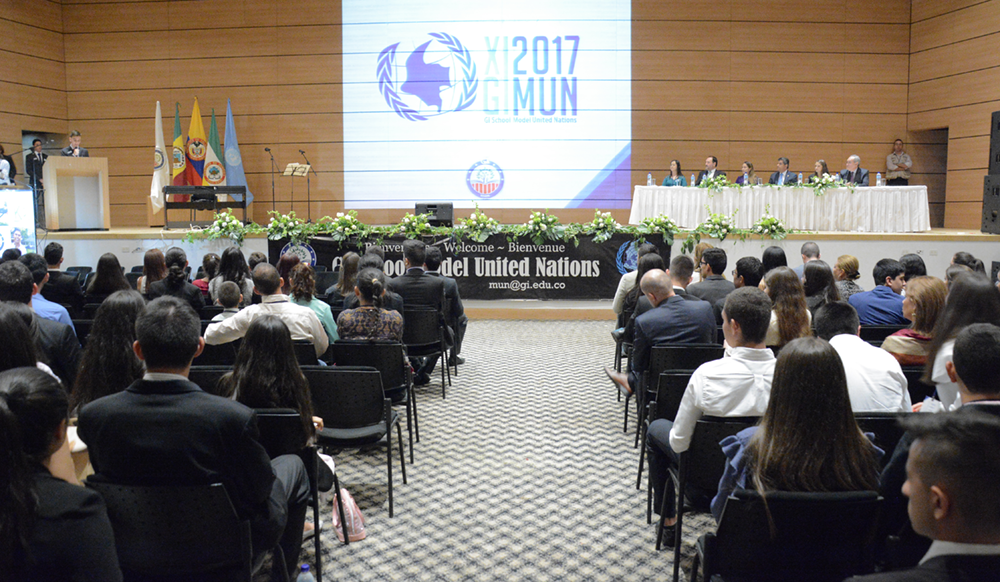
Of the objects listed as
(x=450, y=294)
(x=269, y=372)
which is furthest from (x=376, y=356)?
(x=450, y=294)

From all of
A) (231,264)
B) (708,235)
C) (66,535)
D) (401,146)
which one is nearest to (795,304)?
(66,535)

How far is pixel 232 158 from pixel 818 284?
10.6 meters

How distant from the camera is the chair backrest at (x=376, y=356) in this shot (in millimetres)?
3936

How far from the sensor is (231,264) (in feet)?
17.3

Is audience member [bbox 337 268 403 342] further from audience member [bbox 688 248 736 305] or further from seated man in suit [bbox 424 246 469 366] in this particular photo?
audience member [bbox 688 248 736 305]

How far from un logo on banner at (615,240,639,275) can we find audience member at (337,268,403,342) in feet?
16.1

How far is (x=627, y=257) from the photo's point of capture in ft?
28.5

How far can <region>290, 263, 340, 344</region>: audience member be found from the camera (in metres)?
4.37

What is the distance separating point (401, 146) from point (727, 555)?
10.9 metres

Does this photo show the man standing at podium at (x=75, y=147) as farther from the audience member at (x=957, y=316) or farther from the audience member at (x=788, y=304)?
the audience member at (x=957, y=316)

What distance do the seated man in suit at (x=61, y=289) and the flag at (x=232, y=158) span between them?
6.99 meters

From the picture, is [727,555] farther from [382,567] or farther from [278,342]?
[278,342]

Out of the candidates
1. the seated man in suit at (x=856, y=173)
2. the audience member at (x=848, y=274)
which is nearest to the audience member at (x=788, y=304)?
the audience member at (x=848, y=274)

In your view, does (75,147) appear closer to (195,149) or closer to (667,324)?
(195,149)
